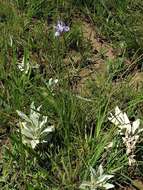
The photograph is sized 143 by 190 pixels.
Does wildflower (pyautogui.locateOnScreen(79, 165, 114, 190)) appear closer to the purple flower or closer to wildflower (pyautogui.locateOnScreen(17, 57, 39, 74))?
wildflower (pyautogui.locateOnScreen(17, 57, 39, 74))

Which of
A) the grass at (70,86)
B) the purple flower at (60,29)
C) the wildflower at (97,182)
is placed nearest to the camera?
the wildflower at (97,182)

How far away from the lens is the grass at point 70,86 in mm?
2777

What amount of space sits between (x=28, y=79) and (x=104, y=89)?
519mm

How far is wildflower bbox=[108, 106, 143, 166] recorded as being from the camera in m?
2.80

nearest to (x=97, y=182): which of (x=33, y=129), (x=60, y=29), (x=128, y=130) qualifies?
(x=128, y=130)

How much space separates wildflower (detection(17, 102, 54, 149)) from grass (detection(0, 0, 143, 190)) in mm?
60

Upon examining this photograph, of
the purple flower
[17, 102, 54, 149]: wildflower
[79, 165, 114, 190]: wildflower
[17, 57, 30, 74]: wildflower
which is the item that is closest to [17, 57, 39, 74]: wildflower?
[17, 57, 30, 74]: wildflower

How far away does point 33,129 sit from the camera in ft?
9.44

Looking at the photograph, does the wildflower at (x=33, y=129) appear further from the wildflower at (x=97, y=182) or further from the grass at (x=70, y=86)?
the wildflower at (x=97, y=182)

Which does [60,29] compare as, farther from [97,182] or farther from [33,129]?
[97,182]

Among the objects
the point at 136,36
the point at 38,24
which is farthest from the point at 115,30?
the point at 38,24

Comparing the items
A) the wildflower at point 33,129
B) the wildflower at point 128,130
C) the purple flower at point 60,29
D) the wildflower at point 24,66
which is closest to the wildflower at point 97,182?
the wildflower at point 128,130

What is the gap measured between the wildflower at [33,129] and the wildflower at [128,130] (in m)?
0.40

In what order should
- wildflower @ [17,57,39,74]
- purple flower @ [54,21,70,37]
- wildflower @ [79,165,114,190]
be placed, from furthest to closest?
purple flower @ [54,21,70,37], wildflower @ [17,57,39,74], wildflower @ [79,165,114,190]
